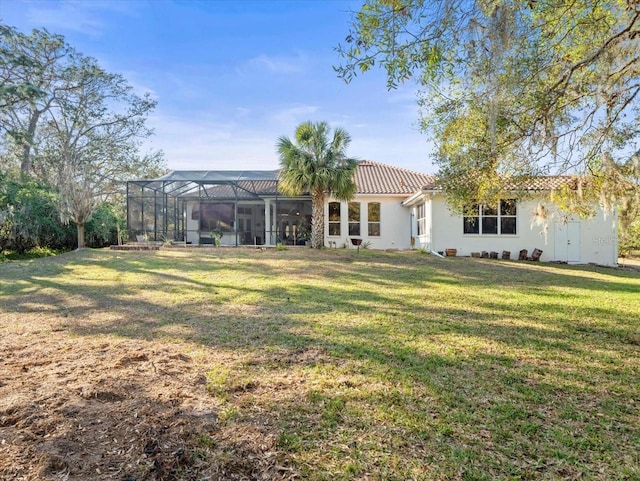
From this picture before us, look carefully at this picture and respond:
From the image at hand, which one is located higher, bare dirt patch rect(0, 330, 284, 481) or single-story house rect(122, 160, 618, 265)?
single-story house rect(122, 160, 618, 265)

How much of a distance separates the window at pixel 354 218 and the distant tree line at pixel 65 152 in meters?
12.2

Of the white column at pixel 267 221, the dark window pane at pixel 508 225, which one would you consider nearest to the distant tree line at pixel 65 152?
the white column at pixel 267 221

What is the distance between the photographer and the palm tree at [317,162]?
15.7 m

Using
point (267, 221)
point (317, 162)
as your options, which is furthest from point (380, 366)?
point (267, 221)

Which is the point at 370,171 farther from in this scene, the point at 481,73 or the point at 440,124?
the point at 481,73

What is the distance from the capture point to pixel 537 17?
5.55 metres

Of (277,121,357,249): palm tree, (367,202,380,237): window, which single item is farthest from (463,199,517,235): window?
(277,121,357,249): palm tree

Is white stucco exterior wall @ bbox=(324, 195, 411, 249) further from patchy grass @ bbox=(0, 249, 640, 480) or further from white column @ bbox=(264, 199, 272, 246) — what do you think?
patchy grass @ bbox=(0, 249, 640, 480)

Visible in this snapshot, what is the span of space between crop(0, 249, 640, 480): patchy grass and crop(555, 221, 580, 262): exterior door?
7.52 meters

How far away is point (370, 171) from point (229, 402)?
21.2 meters

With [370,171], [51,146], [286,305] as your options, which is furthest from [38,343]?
[51,146]

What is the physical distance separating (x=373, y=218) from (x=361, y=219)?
66 centimetres

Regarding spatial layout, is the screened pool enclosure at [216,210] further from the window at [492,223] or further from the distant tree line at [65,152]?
the window at [492,223]

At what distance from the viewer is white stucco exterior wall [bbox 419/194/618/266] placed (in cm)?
1652
